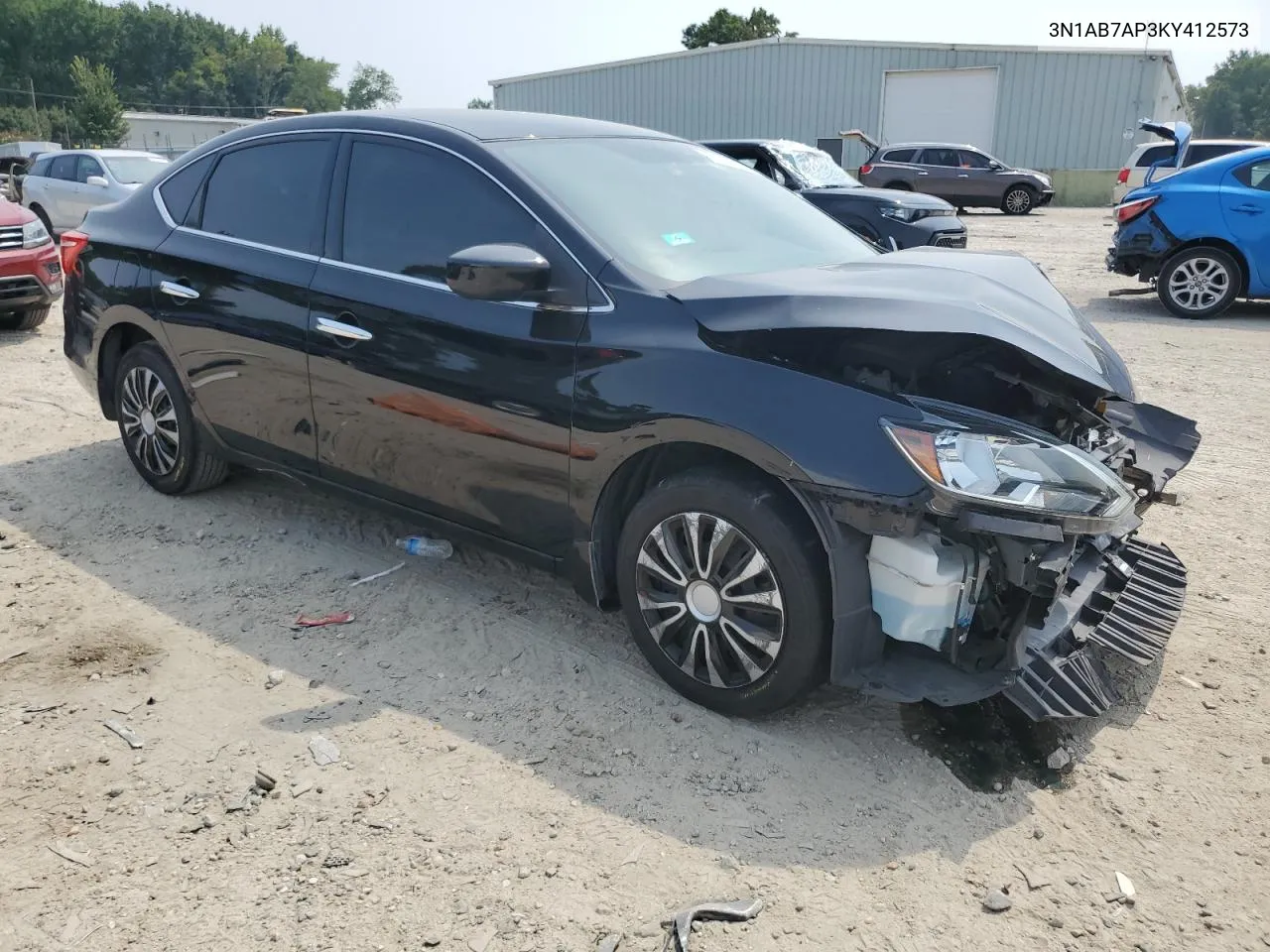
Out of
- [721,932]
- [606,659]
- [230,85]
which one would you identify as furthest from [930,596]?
[230,85]

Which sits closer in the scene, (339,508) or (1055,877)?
(1055,877)

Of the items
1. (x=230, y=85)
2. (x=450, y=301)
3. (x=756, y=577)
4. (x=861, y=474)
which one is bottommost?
(x=756, y=577)

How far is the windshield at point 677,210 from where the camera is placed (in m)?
3.44

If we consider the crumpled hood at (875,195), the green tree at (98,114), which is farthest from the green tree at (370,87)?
the crumpled hood at (875,195)

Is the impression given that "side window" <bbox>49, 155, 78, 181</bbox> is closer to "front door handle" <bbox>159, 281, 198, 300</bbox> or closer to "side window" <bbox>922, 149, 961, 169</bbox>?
"front door handle" <bbox>159, 281, 198, 300</bbox>

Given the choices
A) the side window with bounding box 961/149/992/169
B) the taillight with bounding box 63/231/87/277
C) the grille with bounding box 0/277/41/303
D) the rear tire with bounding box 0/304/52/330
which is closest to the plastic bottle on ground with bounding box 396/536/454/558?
the taillight with bounding box 63/231/87/277

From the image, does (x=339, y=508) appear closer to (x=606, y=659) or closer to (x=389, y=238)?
(x=389, y=238)

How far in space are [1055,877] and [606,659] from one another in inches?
63.2

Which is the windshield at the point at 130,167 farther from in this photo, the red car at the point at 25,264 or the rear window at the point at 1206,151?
the rear window at the point at 1206,151

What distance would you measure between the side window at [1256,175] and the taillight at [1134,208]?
0.75 metres

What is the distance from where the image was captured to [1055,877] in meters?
2.57

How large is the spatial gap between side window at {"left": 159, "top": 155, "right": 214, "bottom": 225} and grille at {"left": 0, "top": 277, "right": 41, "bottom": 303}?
17.3 ft

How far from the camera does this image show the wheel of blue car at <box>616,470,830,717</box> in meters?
2.91

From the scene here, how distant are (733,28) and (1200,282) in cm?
5042
